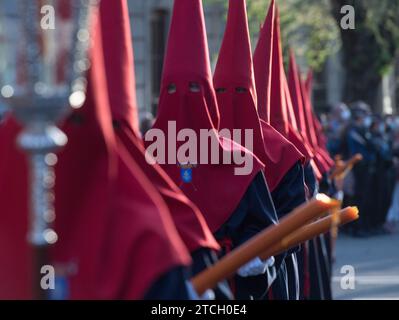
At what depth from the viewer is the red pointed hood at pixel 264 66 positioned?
24.7 feet

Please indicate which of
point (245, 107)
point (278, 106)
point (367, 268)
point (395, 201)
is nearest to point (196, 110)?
point (245, 107)

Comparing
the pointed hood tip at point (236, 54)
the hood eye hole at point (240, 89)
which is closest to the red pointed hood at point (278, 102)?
the pointed hood tip at point (236, 54)

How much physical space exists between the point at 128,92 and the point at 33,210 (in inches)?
56.6

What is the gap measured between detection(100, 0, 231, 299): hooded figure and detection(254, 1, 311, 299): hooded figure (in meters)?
2.39

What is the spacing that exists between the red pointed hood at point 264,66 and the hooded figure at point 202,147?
1.70 meters

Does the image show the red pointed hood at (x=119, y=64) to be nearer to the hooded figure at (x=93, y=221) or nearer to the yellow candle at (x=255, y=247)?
the yellow candle at (x=255, y=247)

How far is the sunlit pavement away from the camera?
35.1 feet

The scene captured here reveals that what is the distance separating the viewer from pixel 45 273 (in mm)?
2986

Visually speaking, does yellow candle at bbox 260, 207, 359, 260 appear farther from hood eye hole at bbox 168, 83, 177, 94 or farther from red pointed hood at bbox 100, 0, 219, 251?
hood eye hole at bbox 168, 83, 177, 94

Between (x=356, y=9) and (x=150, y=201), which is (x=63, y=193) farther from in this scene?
(x=356, y=9)

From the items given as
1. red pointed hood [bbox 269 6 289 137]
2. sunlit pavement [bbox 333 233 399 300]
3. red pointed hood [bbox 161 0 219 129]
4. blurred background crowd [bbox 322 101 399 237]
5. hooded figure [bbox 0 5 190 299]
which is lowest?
sunlit pavement [bbox 333 233 399 300]

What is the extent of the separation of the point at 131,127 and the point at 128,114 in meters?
0.05

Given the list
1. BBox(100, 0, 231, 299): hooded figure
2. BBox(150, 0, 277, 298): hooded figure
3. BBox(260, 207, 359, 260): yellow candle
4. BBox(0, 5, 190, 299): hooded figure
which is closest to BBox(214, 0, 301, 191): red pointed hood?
BBox(150, 0, 277, 298): hooded figure

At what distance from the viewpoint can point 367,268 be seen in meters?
12.6
